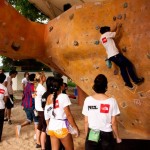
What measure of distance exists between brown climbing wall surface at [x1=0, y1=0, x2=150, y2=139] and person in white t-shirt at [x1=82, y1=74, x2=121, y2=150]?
1.68 meters

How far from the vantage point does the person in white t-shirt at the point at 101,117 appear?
11.5 feet

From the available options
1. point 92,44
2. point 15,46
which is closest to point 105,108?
point 92,44

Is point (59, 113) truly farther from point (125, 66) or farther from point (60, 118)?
point (125, 66)

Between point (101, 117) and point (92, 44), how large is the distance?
2.50 meters

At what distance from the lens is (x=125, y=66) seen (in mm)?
5102

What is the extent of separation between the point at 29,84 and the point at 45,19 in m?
9.02

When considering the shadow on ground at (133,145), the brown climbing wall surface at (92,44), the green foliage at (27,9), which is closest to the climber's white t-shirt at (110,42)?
the brown climbing wall surface at (92,44)

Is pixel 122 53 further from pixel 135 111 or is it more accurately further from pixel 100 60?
pixel 135 111

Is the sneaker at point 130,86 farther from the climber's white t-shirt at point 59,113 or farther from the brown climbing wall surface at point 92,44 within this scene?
the climber's white t-shirt at point 59,113

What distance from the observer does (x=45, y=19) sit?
16.1 metres

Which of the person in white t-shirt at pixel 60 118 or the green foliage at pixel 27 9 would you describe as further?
the green foliage at pixel 27 9

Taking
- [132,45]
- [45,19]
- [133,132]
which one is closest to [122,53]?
[132,45]

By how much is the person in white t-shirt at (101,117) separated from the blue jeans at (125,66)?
5.10 ft

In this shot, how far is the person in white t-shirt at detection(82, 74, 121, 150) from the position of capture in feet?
11.5
